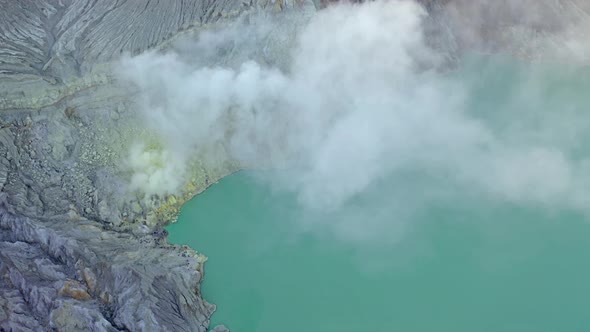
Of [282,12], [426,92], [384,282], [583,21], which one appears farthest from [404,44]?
[384,282]

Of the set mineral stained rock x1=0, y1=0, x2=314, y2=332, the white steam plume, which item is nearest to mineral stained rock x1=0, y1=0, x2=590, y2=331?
mineral stained rock x1=0, y1=0, x2=314, y2=332

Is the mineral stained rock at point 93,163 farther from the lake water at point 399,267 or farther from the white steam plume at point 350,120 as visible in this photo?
the lake water at point 399,267

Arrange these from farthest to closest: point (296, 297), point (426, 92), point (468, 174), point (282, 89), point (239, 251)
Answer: point (426, 92) < point (282, 89) < point (468, 174) < point (239, 251) < point (296, 297)

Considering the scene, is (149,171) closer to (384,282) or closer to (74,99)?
(74,99)

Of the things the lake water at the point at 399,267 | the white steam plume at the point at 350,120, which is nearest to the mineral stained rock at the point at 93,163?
the white steam plume at the point at 350,120

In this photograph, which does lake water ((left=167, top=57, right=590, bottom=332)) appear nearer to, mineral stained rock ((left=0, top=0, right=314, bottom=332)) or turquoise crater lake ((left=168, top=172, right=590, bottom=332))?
turquoise crater lake ((left=168, top=172, right=590, bottom=332))
